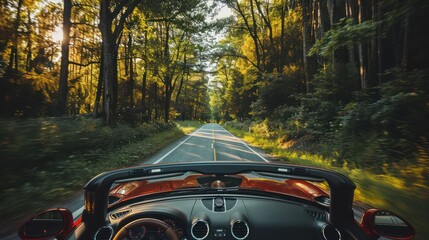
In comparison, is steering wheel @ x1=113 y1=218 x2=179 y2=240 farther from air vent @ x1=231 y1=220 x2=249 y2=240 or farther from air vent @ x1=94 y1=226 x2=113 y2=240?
air vent @ x1=231 y1=220 x2=249 y2=240

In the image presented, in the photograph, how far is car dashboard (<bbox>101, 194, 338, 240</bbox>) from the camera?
2.46m

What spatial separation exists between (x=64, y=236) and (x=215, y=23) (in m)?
30.6

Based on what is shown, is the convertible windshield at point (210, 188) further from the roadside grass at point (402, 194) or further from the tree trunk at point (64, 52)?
the tree trunk at point (64, 52)

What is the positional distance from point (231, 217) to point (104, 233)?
954 millimetres

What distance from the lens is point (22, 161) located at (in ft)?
26.6

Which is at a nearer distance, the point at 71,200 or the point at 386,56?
the point at 71,200

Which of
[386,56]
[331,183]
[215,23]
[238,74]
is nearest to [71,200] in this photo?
[331,183]

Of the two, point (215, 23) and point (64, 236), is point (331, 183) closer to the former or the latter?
point (64, 236)

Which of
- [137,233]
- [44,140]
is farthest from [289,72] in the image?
[137,233]

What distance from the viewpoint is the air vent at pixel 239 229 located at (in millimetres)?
2439

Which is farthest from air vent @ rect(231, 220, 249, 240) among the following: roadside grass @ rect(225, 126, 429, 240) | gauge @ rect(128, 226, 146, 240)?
roadside grass @ rect(225, 126, 429, 240)

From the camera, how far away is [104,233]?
2398 millimetres

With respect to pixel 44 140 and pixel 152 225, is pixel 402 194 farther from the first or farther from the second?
pixel 44 140

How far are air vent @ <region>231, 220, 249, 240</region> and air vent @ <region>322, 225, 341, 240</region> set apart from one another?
594 mm
